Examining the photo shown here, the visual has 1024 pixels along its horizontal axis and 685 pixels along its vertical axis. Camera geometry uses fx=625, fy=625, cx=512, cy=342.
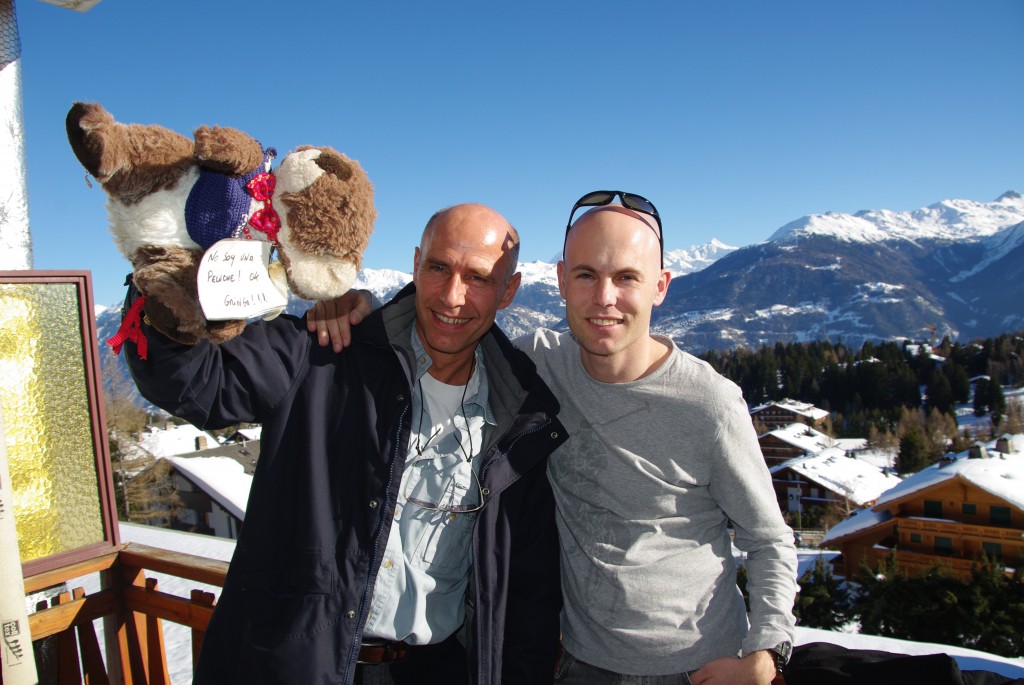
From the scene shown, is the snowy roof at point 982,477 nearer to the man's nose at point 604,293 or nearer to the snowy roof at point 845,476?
the snowy roof at point 845,476

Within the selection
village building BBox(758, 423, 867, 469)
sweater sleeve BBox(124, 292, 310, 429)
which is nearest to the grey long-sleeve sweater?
sweater sleeve BBox(124, 292, 310, 429)

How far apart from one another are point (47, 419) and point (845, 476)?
54.3m

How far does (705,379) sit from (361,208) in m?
1.44

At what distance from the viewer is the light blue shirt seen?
2240 millimetres

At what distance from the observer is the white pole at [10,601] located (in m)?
1.75

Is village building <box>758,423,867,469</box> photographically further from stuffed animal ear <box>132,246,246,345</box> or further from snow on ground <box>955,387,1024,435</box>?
stuffed animal ear <box>132,246,246,345</box>

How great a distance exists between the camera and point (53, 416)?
9.84 ft

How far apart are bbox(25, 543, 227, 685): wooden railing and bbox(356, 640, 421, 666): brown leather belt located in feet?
3.62

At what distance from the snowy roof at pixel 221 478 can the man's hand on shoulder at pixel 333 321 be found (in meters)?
21.1

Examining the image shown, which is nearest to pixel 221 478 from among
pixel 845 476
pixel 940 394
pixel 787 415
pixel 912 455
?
pixel 845 476

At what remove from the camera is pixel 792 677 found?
8.61 feet

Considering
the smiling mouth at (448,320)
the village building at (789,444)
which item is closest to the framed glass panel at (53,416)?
the smiling mouth at (448,320)

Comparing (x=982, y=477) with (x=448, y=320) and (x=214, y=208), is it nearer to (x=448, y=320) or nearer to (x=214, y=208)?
(x=448, y=320)

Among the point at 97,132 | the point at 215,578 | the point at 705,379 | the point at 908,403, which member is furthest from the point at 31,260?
the point at 908,403
